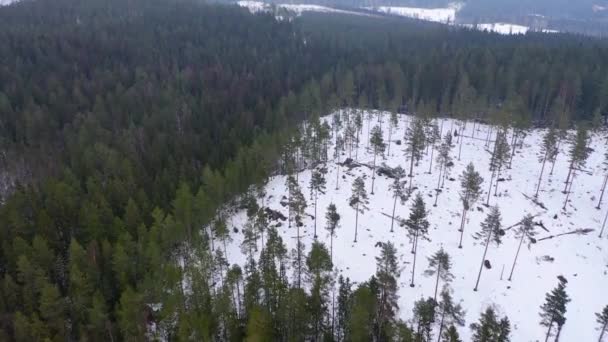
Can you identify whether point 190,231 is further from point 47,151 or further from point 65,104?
point 65,104

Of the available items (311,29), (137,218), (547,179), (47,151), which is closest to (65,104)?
(47,151)

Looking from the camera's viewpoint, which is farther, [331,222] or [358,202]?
[358,202]

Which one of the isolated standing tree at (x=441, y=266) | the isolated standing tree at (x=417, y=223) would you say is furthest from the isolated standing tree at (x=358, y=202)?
the isolated standing tree at (x=441, y=266)

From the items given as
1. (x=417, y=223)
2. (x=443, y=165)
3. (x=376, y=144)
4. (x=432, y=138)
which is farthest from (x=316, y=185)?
(x=432, y=138)

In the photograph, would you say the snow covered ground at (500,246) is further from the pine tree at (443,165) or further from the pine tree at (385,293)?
the pine tree at (385,293)

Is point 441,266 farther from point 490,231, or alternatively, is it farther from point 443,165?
point 443,165
